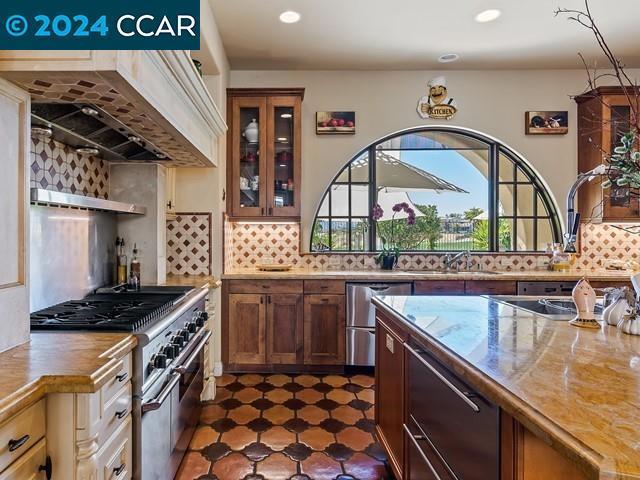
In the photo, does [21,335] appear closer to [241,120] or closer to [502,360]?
[502,360]

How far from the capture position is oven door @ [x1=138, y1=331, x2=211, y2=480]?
1595 millimetres

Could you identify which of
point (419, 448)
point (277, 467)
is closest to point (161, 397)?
point (277, 467)

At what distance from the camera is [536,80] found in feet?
13.6

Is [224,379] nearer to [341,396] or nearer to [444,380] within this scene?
[341,396]

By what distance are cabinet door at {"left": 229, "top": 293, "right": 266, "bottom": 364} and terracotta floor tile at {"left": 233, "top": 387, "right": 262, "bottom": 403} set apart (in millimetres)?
386

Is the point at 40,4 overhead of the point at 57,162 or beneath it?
overhead

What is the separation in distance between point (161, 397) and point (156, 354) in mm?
181

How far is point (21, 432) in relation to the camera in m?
1.01

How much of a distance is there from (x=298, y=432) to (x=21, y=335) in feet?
5.61

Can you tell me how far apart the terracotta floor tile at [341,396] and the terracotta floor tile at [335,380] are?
13 centimetres

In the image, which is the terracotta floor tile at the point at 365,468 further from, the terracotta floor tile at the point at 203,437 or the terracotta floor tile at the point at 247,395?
the terracotta floor tile at the point at 247,395

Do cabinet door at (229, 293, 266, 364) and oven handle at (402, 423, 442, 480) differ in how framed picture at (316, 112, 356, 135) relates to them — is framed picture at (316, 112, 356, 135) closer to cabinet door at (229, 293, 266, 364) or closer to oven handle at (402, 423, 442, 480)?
cabinet door at (229, 293, 266, 364)

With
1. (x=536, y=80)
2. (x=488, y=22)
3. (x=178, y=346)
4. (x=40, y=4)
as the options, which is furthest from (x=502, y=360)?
(x=536, y=80)

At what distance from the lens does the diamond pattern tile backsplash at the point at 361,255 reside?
4094 mm
